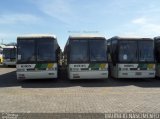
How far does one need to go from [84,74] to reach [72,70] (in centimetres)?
71

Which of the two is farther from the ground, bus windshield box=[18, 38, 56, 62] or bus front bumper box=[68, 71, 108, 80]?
bus windshield box=[18, 38, 56, 62]

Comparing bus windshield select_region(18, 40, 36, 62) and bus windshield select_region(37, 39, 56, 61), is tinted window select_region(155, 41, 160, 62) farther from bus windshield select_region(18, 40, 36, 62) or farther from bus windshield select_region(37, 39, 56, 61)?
bus windshield select_region(18, 40, 36, 62)

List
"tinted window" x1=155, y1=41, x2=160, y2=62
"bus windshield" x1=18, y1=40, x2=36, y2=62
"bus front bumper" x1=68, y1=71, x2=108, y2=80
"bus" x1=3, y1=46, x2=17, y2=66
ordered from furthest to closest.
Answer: "bus" x1=3, y1=46, x2=17, y2=66, "tinted window" x1=155, y1=41, x2=160, y2=62, "bus windshield" x1=18, y1=40, x2=36, y2=62, "bus front bumper" x1=68, y1=71, x2=108, y2=80

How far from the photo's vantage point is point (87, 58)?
18219 mm

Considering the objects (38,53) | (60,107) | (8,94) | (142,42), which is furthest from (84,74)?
(60,107)

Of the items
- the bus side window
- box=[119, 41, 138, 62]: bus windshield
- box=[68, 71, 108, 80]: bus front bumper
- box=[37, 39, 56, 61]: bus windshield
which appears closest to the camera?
box=[68, 71, 108, 80]: bus front bumper

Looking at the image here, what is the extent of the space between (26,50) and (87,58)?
11.5ft

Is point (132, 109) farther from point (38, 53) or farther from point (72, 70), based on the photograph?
point (38, 53)

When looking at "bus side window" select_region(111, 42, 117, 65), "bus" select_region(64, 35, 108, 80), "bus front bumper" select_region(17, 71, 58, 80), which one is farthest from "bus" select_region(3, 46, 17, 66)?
"bus" select_region(64, 35, 108, 80)

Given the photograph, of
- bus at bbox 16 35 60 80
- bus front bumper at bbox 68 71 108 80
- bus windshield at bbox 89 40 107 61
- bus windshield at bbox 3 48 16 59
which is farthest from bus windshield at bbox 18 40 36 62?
bus windshield at bbox 3 48 16 59

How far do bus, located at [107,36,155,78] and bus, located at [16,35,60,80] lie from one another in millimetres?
3750

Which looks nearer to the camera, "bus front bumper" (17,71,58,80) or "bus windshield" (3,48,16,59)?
"bus front bumper" (17,71,58,80)

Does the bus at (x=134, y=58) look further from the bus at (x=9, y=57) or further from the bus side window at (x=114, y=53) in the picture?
the bus at (x=9, y=57)

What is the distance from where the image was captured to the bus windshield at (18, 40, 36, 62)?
18.1 m
